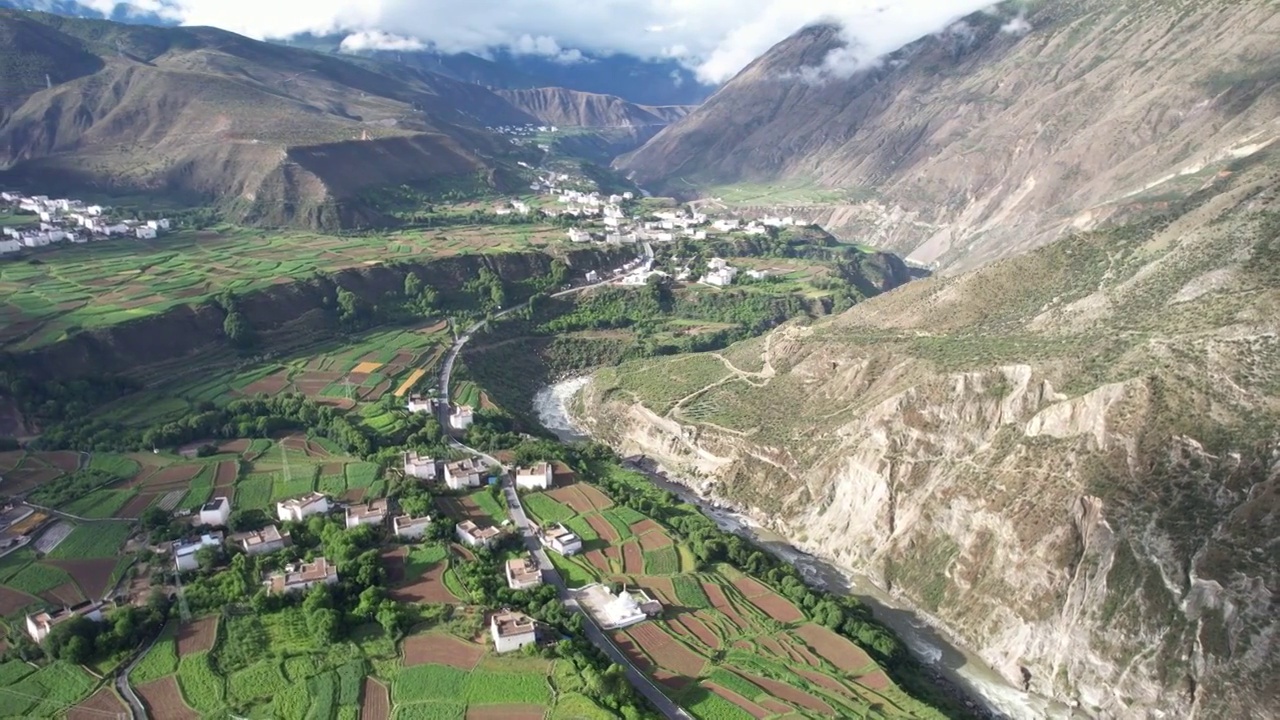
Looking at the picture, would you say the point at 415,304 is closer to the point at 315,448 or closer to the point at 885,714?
the point at 315,448

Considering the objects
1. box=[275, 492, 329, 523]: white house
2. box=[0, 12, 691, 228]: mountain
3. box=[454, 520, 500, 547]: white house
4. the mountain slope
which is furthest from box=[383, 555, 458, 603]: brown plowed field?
box=[0, 12, 691, 228]: mountain

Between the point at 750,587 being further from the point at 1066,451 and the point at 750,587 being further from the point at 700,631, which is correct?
the point at 1066,451

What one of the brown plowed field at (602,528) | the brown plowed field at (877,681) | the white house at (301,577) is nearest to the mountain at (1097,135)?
A: the brown plowed field at (877,681)

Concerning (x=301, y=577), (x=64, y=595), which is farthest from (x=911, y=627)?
(x=64, y=595)

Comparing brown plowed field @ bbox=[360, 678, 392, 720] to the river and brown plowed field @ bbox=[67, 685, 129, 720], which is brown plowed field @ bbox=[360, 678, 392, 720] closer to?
brown plowed field @ bbox=[67, 685, 129, 720]

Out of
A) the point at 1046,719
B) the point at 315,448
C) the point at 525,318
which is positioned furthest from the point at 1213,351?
the point at 525,318

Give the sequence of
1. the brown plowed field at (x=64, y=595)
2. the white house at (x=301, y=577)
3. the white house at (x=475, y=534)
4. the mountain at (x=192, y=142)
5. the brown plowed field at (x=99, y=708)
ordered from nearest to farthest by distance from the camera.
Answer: the brown plowed field at (x=99, y=708), the brown plowed field at (x=64, y=595), the white house at (x=301, y=577), the white house at (x=475, y=534), the mountain at (x=192, y=142)

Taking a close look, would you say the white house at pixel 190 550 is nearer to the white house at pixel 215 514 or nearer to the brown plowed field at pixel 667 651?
the white house at pixel 215 514
